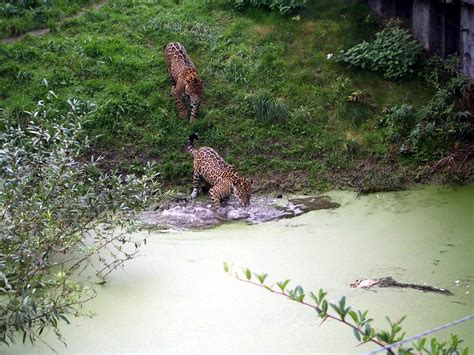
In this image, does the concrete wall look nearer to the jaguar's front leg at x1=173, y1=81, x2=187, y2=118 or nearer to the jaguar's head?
the jaguar's head

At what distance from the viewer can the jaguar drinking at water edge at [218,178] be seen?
935 centimetres

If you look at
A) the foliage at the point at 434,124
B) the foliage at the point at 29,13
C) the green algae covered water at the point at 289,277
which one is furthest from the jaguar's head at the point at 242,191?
the foliage at the point at 29,13

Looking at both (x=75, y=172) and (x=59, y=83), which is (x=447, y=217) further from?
(x=59, y=83)

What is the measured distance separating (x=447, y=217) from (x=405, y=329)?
8.79ft

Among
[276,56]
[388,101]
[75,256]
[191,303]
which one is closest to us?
[191,303]

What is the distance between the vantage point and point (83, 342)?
612 cm

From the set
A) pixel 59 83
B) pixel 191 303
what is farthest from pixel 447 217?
pixel 59 83

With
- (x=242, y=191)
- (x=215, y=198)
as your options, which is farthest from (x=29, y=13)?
(x=242, y=191)

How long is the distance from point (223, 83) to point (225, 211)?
2.75m

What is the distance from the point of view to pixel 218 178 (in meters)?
9.48

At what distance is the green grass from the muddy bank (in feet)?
1.80

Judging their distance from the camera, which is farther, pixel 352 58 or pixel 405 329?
pixel 352 58

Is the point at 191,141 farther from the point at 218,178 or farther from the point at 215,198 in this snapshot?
the point at 215,198

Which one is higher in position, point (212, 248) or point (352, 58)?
point (352, 58)
